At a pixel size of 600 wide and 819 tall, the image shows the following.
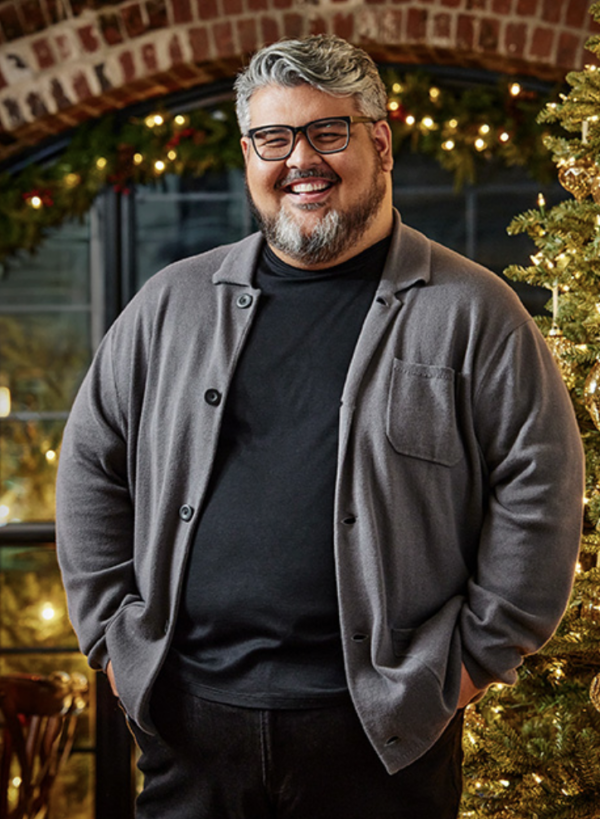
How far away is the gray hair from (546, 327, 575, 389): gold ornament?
27.9 inches

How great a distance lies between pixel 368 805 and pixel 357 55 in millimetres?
1107

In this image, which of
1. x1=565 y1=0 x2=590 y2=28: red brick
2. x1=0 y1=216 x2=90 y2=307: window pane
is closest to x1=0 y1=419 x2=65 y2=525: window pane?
x1=0 y1=216 x2=90 y2=307: window pane

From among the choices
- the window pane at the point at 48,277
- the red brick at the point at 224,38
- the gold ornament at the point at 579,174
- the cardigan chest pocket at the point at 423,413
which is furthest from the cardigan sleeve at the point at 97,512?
the window pane at the point at 48,277

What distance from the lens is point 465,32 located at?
3066mm

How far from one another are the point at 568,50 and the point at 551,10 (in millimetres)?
132

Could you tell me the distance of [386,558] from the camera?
1.39 metres

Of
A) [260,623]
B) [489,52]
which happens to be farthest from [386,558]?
[489,52]

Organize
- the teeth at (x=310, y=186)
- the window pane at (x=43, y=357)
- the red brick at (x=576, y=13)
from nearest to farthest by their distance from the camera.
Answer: the teeth at (x=310, y=186)
the red brick at (x=576, y=13)
the window pane at (x=43, y=357)

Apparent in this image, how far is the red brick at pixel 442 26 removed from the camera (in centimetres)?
307

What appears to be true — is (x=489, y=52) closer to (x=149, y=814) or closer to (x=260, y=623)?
(x=260, y=623)

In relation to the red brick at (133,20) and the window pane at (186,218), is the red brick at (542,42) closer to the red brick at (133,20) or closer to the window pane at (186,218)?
the window pane at (186,218)

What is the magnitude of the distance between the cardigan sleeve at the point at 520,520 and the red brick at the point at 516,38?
195 centimetres

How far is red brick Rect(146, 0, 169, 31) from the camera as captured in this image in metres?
3.15

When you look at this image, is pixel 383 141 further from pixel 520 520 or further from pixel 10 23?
pixel 10 23
